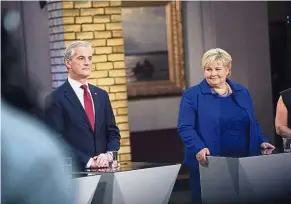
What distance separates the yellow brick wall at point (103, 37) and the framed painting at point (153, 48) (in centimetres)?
120

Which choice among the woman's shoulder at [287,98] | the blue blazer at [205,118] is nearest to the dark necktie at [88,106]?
the blue blazer at [205,118]

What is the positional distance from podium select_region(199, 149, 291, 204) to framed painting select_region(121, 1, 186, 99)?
12.8ft

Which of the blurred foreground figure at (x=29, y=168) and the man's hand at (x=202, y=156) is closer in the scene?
the blurred foreground figure at (x=29, y=168)

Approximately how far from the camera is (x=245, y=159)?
371cm

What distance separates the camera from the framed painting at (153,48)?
770 cm

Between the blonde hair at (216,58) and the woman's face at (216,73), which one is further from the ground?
the blonde hair at (216,58)

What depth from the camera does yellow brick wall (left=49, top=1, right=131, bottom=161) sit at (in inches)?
246

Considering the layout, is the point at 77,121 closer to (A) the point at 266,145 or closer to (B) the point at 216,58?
(B) the point at 216,58

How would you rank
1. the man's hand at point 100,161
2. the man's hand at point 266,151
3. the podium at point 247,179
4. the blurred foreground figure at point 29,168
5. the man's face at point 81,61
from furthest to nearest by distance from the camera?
the man's face at point 81,61
the man's hand at point 266,151
the man's hand at point 100,161
the podium at point 247,179
the blurred foreground figure at point 29,168

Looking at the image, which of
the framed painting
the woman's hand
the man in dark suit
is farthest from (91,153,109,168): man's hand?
the framed painting

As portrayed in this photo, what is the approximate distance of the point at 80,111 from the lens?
4117 millimetres

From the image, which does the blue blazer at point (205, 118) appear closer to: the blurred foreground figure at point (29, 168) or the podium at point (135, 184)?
the podium at point (135, 184)

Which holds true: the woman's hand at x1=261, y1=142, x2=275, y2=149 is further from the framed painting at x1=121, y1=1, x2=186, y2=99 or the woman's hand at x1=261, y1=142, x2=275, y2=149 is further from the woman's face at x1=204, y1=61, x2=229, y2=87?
the framed painting at x1=121, y1=1, x2=186, y2=99

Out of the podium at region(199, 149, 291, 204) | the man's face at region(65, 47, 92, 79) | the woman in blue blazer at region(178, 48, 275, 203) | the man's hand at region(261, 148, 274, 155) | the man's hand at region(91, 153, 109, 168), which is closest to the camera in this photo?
the podium at region(199, 149, 291, 204)
